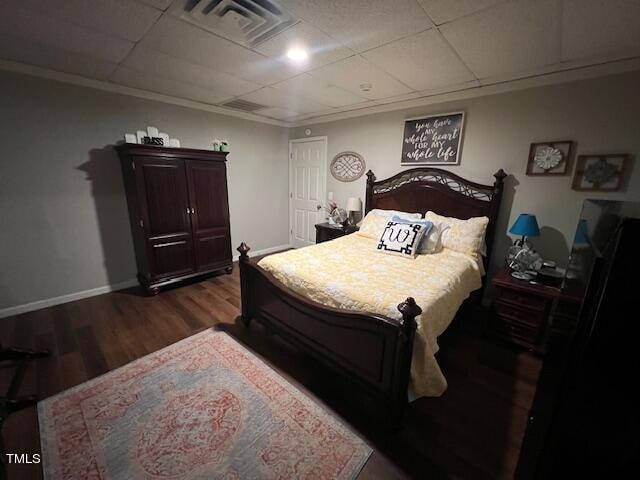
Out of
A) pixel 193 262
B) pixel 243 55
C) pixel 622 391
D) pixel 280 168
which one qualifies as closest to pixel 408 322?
pixel 622 391

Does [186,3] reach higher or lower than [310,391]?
higher

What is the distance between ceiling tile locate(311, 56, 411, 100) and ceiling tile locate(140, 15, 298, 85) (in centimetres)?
36

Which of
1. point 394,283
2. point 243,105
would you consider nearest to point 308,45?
point 394,283

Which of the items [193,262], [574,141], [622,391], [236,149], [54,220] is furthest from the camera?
[236,149]

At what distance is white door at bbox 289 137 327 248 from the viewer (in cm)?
434

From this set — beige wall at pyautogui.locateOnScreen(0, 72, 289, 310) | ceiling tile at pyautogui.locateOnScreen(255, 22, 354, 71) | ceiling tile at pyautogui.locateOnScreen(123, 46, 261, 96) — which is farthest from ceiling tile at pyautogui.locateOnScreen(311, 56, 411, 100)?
beige wall at pyautogui.locateOnScreen(0, 72, 289, 310)

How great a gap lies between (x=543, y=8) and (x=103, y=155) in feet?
12.9

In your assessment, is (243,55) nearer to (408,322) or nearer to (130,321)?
(408,322)

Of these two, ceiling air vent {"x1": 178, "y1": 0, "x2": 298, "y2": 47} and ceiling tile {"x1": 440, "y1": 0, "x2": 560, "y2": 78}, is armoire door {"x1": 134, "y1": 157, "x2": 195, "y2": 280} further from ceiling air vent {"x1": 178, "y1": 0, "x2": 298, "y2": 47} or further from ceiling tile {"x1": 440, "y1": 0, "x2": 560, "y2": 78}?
ceiling tile {"x1": 440, "y1": 0, "x2": 560, "y2": 78}

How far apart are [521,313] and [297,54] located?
2834mm

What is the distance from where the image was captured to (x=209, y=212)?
340cm

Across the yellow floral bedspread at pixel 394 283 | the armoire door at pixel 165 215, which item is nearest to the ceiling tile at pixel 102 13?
the armoire door at pixel 165 215

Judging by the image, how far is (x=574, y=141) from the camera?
228cm

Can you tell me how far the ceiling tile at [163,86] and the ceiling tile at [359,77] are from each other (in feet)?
4.70
